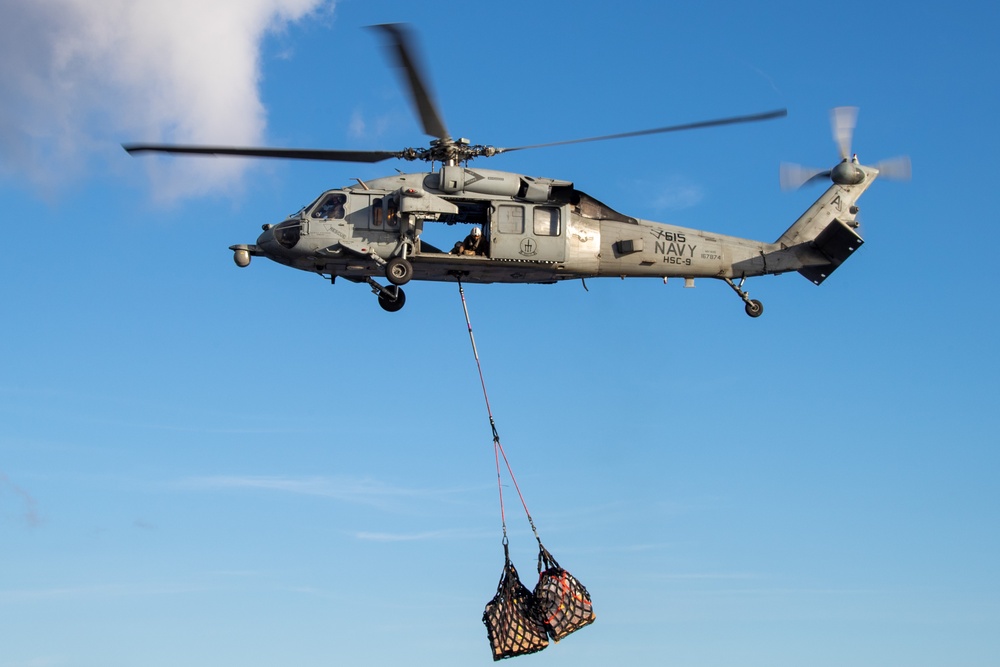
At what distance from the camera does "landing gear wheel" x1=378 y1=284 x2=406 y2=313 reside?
28469 millimetres

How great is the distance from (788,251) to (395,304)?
9468 mm

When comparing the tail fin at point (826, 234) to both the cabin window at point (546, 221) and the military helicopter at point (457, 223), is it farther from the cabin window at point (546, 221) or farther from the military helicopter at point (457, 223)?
the cabin window at point (546, 221)

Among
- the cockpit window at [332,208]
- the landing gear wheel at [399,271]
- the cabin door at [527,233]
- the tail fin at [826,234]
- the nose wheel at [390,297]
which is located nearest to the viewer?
the landing gear wheel at [399,271]

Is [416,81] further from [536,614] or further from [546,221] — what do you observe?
[536,614]

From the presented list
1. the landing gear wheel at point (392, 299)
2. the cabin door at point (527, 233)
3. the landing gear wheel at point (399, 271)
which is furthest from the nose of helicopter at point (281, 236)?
the cabin door at point (527, 233)

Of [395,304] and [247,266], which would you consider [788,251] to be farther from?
[247,266]

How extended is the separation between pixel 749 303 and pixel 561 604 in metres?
9.25

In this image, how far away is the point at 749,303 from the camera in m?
29.2

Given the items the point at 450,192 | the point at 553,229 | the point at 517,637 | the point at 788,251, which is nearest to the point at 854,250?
the point at 788,251

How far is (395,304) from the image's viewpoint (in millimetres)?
28641

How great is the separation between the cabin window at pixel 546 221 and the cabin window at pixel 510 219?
1.15 ft

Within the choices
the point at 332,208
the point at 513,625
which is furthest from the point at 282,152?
the point at 513,625

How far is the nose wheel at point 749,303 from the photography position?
2917 centimetres

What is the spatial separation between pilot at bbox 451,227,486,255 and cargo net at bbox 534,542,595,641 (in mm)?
7159
